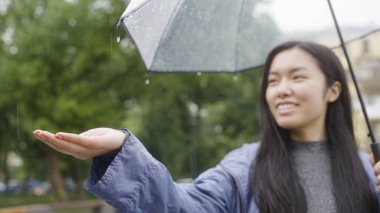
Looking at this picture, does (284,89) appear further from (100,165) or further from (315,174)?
(100,165)

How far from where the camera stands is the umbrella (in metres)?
2.43

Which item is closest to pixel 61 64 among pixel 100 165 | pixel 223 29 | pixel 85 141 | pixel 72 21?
pixel 72 21

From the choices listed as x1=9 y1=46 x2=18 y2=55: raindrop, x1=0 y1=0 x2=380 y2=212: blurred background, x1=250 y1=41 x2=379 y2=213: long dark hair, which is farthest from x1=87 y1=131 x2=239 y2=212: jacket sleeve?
x1=9 y1=46 x2=18 y2=55: raindrop

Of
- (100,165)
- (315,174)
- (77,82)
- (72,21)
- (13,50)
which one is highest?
(72,21)

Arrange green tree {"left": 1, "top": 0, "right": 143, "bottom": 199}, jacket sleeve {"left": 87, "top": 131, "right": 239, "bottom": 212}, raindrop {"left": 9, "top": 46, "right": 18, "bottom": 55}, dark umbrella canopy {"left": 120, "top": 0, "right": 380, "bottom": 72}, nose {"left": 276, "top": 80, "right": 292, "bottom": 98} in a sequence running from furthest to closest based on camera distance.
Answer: raindrop {"left": 9, "top": 46, "right": 18, "bottom": 55} < green tree {"left": 1, "top": 0, "right": 143, "bottom": 199} < dark umbrella canopy {"left": 120, "top": 0, "right": 380, "bottom": 72} < nose {"left": 276, "top": 80, "right": 292, "bottom": 98} < jacket sleeve {"left": 87, "top": 131, "right": 239, "bottom": 212}

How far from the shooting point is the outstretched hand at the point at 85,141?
1.39 metres

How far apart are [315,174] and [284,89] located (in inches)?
14.0

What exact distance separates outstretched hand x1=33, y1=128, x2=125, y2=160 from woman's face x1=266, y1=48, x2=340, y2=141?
2.85 ft

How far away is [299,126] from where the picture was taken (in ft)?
7.55

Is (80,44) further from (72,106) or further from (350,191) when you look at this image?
(350,191)

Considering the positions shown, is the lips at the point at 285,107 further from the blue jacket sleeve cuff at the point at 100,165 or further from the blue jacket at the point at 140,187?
the blue jacket sleeve cuff at the point at 100,165

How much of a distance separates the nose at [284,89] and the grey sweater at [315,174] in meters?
0.23

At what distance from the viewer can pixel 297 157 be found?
2320mm

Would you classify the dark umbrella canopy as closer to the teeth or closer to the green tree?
the teeth
